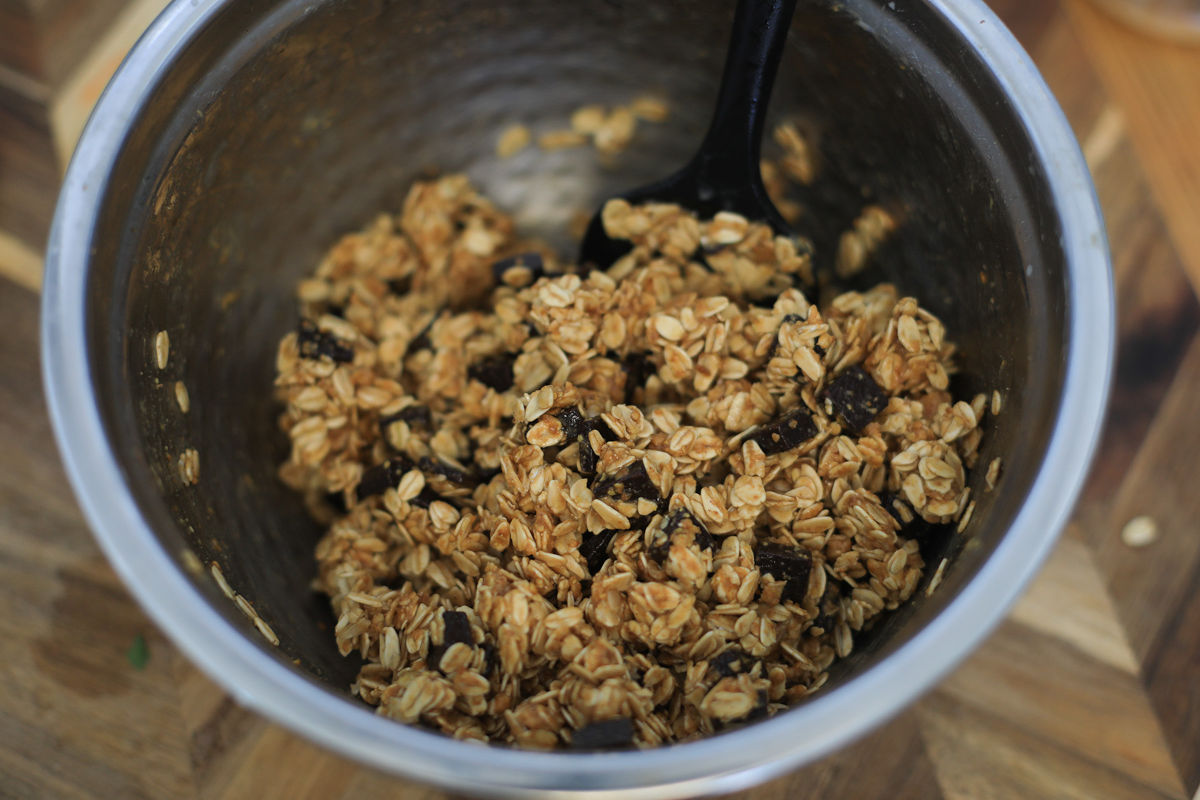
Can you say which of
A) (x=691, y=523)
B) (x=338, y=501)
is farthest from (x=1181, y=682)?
(x=338, y=501)

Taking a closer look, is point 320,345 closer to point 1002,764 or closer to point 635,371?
point 635,371

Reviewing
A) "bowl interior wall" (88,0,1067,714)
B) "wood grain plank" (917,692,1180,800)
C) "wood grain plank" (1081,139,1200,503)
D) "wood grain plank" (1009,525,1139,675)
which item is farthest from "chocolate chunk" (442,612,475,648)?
"wood grain plank" (1081,139,1200,503)

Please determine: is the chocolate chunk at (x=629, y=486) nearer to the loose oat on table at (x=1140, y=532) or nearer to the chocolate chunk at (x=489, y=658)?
the chocolate chunk at (x=489, y=658)

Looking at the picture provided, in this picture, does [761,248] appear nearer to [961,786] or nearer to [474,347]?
[474,347]

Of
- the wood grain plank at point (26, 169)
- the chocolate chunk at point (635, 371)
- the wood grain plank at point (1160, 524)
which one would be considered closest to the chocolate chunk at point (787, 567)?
the chocolate chunk at point (635, 371)

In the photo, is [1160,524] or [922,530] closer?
[922,530]
